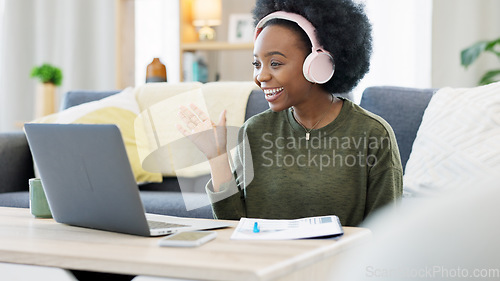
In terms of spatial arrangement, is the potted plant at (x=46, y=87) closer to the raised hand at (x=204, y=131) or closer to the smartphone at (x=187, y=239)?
the raised hand at (x=204, y=131)

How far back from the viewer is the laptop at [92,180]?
0.99 meters

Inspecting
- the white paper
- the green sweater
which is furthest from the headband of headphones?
the white paper

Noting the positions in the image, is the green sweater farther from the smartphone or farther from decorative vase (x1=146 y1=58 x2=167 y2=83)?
decorative vase (x1=146 y1=58 x2=167 y2=83)

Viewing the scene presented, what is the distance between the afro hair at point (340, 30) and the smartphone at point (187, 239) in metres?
0.61

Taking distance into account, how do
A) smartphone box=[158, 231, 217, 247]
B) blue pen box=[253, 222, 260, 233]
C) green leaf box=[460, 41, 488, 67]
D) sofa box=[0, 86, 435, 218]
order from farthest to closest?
green leaf box=[460, 41, 488, 67], sofa box=[0, 86, 435, 218], blue pen box=[253, 222, 260, 233], smartphone box=[158, 231, 217, 247]

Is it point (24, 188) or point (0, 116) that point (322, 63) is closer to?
point (24, 188)

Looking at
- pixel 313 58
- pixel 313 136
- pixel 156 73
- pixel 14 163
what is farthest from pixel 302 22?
pixel 156 73

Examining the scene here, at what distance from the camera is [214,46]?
11.7 feet

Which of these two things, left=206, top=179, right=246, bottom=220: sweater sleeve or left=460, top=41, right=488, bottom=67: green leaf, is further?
left=460, top=41, right=488, bottom=67: green leaf

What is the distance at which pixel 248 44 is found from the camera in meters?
3.53

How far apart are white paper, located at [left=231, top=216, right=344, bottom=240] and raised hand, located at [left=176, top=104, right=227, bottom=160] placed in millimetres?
214

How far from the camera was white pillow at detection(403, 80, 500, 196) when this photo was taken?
1855 millimetres

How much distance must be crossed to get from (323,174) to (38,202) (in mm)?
636

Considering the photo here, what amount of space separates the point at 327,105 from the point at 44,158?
67 centimetres
